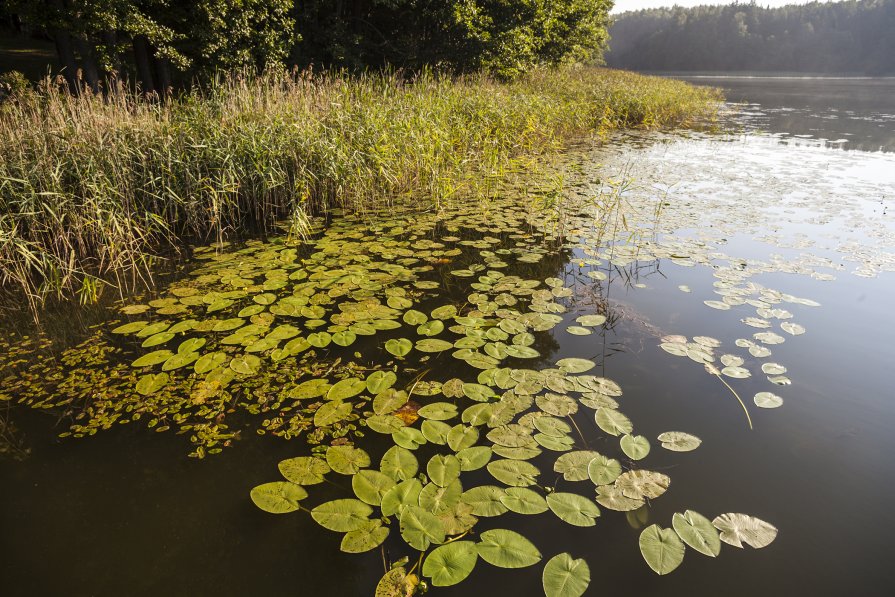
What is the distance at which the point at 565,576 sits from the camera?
1450 mm

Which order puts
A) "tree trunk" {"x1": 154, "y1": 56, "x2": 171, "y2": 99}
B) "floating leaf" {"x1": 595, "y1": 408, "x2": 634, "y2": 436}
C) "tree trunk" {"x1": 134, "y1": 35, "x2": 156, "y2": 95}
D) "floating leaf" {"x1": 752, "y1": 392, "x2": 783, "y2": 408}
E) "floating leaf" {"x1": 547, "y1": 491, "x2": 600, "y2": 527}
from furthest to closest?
"tree trunk" {"x1": 154, "y1": 56, "x2": 171, "y2": 99}, "tree trunk" {"x1": 134, "y1": 35, "x2": 156, "y2": 95}, "floating leaf" {"x1": 752, "y1": 392, "x2": 783, "y2": 408}, "floating leaf" {"x1": 595, "y1": 408, "x2": 634, "y2": 436}, "floating leaf" {"x1": 547, "y1": 491, "x2": 600, "y2": 527}

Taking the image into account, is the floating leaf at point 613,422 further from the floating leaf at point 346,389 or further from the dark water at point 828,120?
the dark water at point 828,120

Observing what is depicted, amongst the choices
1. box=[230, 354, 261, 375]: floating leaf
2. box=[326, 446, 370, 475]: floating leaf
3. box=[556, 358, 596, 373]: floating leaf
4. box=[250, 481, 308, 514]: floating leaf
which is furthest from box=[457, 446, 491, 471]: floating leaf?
box=[230, 354, 261, 375]: floating leaf

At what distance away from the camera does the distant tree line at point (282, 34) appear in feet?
26.4

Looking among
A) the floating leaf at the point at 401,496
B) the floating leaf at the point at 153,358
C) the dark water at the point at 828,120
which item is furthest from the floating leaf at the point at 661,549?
the dark water at the point at 828,120

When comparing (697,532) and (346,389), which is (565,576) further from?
(346,389)

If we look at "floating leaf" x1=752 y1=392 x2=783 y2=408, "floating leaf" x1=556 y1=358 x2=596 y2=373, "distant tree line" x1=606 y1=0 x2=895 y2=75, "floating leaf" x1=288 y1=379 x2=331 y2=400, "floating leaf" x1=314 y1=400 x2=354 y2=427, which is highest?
"distant tree line" x1=606 y1=0 x2=895 y2=75

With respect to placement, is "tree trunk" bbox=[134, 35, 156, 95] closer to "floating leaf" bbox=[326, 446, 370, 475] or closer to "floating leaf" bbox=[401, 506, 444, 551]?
"floating leaf" bbox=[326, 446, 370, 475]

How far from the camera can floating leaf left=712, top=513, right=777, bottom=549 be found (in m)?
1.59

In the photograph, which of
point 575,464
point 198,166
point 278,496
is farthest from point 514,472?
point 198,166

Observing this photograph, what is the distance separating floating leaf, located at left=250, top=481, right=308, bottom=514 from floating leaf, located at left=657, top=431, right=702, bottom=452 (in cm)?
154

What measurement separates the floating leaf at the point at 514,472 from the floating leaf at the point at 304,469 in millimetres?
677

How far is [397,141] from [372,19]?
11.0 metres

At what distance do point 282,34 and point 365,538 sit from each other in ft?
39.0
